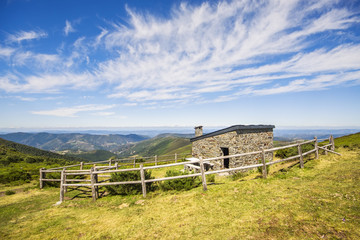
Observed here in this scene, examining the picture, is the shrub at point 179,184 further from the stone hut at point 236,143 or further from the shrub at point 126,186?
the stone hut at point 236,143

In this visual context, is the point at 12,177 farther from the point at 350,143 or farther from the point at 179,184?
the point at 350,143

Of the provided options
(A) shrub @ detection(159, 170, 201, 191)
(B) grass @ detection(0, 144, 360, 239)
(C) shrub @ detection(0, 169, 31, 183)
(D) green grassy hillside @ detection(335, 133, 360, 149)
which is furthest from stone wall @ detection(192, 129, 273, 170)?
(C) shrub @ detection(0, 169, 31, 183)

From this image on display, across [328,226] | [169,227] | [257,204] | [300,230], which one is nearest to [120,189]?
[169,227]

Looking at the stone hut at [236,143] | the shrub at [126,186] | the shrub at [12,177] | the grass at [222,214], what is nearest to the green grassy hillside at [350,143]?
the stone hut at [236,143]

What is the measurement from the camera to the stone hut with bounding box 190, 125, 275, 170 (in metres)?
15.1

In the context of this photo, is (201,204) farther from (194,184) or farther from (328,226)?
(328,226)

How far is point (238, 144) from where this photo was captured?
49.6 ft

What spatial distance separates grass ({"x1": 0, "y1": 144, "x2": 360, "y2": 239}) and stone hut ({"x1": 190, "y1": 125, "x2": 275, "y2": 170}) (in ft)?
19.9

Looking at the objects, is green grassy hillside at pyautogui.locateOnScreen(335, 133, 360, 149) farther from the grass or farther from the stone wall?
the grass

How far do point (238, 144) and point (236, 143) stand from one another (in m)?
0.20

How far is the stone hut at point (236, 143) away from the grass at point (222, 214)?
6.08 metres

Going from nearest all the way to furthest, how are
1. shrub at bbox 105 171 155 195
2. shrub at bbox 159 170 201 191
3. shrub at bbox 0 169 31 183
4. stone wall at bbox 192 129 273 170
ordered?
shrub at bbox 159 170 201 191 < shrub at bbox 105 171 155 195 < stone wall at bbox 192 129 273 170 < shrub at bbox 0 169 31 183

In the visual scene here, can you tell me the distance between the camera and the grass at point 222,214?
15.0ft

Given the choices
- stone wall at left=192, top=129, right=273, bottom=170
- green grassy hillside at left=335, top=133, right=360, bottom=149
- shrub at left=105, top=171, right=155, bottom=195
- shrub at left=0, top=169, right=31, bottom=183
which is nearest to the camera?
shrub at left=105, top=171, right=155, bottom=195
